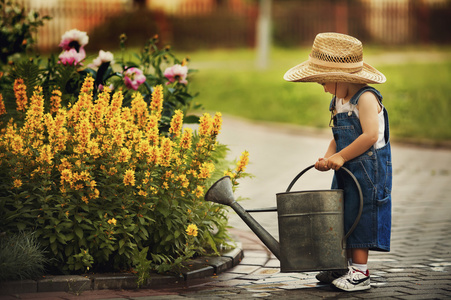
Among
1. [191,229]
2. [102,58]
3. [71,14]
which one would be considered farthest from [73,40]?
[71,14]

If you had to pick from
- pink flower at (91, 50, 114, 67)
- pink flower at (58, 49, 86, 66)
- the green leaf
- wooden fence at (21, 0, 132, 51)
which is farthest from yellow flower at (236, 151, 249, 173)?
wooden fence at (21, 0, 132, 51)

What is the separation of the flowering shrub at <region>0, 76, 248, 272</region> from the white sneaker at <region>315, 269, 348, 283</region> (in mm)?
776

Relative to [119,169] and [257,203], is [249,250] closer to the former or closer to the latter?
[119,169]

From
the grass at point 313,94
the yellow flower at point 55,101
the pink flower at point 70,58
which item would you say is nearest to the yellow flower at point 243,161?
the yellow flower at point 55,101

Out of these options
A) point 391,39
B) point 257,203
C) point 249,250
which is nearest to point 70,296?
point 249,250

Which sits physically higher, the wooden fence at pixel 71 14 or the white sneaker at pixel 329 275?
the wooden fence at pixel 71 14

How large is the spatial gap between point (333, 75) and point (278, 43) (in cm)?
2254

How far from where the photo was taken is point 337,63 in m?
4.25

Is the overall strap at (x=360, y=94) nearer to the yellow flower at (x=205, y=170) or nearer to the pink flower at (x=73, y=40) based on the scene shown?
the yellow flower at (x=205, y=170)

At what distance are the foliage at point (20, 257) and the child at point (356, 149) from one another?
161 centimetres

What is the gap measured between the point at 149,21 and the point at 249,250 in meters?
18.9

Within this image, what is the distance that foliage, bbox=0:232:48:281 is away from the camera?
3934mm

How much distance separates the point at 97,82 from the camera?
5.45m

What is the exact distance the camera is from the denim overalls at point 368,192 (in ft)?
13.6
